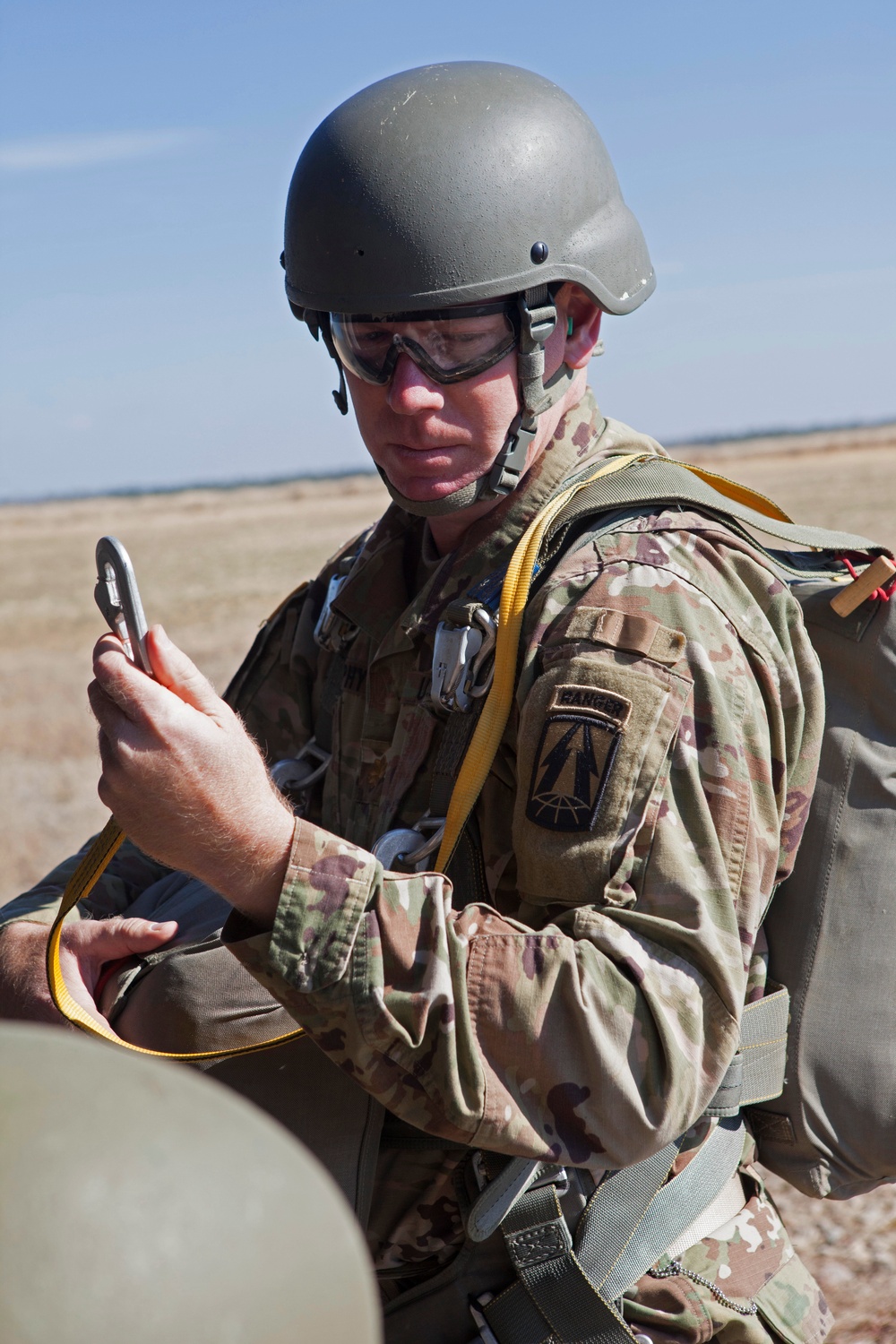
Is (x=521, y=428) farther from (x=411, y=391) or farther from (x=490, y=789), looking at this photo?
(x=490, y=789)

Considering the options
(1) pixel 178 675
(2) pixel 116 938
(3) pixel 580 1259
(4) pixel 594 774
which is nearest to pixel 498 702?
(4) pixel 594 774

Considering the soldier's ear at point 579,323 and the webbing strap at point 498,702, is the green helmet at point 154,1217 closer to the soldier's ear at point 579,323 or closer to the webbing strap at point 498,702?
the webbing strap at point 498,702

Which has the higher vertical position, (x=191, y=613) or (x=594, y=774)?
(x=594, y=774)

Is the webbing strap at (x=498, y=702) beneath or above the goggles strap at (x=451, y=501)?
beneath

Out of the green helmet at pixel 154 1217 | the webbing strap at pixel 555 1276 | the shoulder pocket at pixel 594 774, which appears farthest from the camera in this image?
the webbing strap at pixel 555 1276

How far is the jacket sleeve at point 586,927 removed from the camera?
1.94m

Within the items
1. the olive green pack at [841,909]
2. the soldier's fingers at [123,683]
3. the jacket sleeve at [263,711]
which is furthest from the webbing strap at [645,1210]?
the jacket sleeve at [263,711]

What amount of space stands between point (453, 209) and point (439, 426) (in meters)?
0.46

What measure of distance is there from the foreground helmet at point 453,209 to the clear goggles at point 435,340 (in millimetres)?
26

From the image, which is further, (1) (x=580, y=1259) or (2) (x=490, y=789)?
(2) (x=490, y=789)

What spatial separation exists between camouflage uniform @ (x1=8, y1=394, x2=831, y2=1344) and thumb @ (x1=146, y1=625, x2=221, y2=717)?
0.27m

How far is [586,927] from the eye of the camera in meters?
1.99

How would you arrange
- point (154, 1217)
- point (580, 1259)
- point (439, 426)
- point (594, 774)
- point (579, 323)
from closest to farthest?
point (154, 1217)
point (594, 774)
point (580, 1259)
point (439, 426)
point (579, 323)

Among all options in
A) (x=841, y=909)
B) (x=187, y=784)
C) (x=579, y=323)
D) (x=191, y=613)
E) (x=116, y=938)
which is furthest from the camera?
(x=191, y=613)
